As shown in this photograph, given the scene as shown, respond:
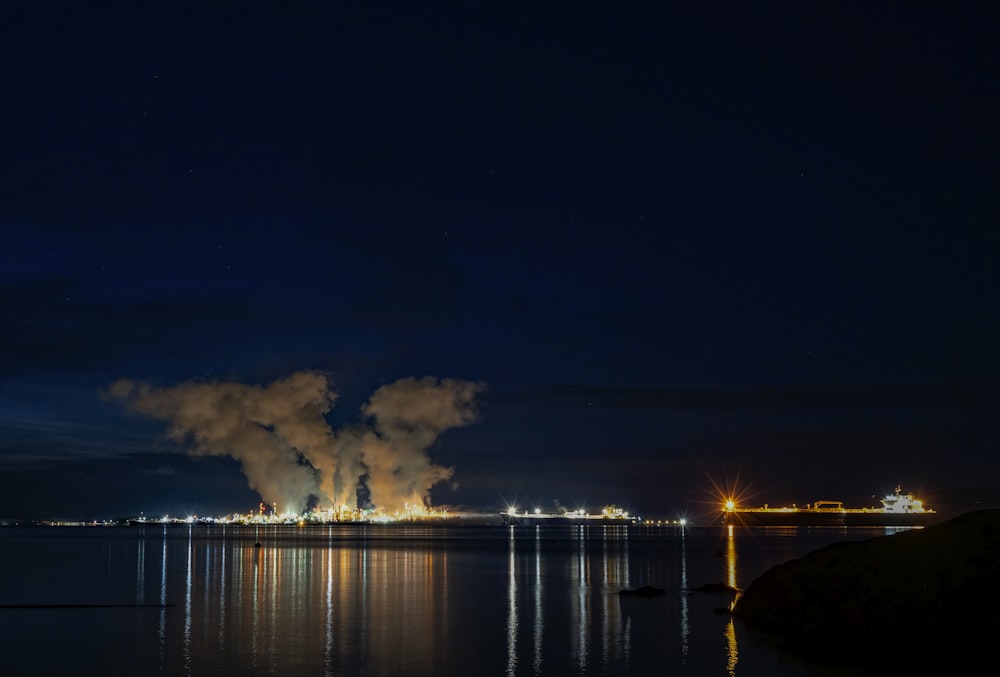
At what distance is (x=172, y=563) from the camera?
10094 centimetres

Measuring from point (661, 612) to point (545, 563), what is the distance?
59904mm

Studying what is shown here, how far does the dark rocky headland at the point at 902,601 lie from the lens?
29812 millimetres

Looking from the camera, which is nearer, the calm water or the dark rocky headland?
the dark rocky headland

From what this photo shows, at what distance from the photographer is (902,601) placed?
104 ft

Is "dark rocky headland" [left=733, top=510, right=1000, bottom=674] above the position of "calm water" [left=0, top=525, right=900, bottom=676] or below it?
above

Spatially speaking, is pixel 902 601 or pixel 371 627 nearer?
pixel 902 601

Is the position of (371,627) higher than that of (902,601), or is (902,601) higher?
(902,601)

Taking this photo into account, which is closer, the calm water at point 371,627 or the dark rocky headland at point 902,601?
the dark rocky headland at point 902,601

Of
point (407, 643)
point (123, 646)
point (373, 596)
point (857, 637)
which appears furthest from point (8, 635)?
point (857, 637)

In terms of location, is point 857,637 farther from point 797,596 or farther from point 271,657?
point 271,657

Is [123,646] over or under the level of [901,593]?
under

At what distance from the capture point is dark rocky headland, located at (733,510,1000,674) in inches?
1174

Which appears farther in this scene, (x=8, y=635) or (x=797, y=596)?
(x=8, y=635)

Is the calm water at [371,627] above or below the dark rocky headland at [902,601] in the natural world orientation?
below
